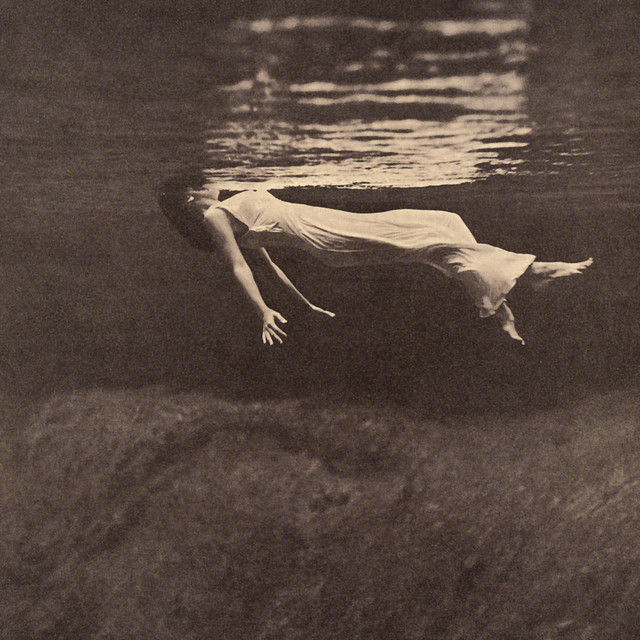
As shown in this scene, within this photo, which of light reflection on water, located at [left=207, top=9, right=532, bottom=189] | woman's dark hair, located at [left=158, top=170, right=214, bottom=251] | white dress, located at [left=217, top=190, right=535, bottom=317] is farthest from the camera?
white dress, located at [left=217, top=190, right=535, bottom=317]

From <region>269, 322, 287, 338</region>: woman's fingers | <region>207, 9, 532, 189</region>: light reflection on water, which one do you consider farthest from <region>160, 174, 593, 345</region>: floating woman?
<region>207, 9, 532, 189</region>: light reflection on water

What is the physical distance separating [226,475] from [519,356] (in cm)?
138

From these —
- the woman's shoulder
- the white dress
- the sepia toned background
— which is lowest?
the sepia toned background

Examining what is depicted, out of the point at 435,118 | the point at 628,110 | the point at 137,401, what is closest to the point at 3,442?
the point at 137,401

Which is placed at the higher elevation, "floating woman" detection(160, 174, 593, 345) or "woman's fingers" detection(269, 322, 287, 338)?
"floating woman" detection(160, 174, 593, 345)

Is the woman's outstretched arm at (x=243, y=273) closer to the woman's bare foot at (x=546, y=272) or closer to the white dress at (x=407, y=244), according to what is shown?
the white dress at (x=407, y=244)

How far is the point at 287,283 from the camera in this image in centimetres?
250

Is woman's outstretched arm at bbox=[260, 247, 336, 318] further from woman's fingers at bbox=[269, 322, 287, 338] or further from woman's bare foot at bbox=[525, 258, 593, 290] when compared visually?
woman's bare foot at bbox=[525, 258, 593, 290]

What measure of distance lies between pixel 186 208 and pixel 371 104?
2.84ft

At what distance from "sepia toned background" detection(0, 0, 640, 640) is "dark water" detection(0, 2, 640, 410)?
1 cm

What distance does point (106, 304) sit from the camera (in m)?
2.56

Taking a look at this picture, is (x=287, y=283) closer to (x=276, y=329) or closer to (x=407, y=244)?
(x=276, y=329)

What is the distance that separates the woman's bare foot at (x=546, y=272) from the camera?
Result: 255cm

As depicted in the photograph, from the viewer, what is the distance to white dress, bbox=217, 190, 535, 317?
2492mm
